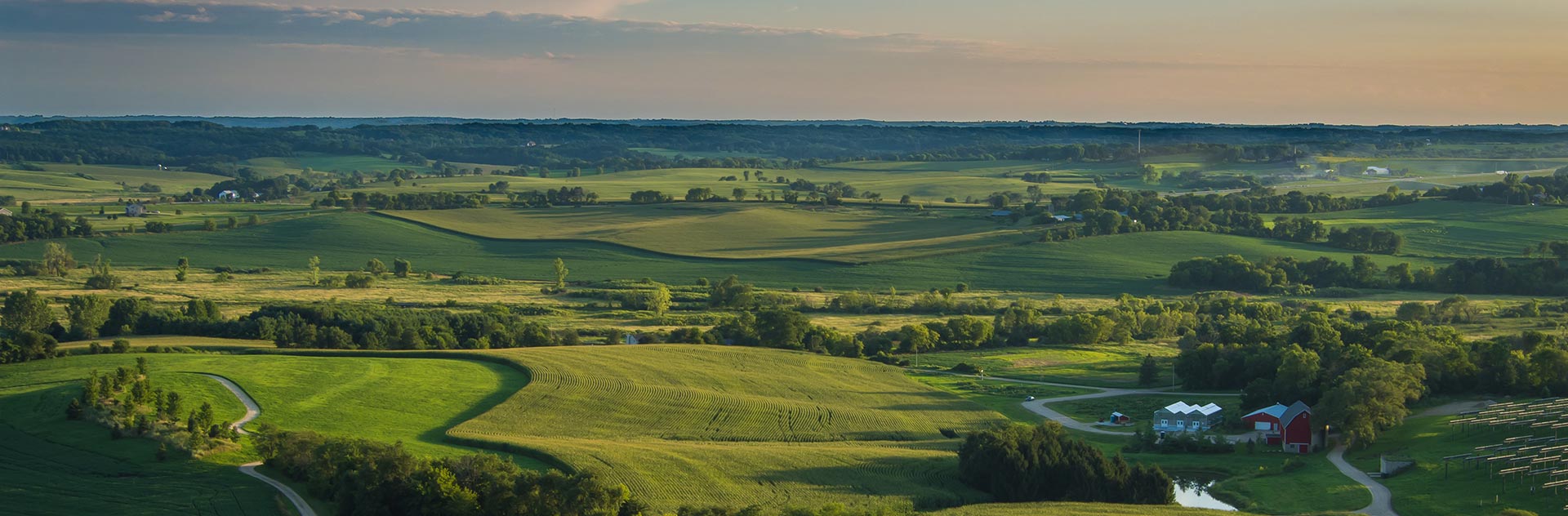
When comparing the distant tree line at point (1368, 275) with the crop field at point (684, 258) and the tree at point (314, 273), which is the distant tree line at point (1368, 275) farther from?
the tree at point (314, 273)

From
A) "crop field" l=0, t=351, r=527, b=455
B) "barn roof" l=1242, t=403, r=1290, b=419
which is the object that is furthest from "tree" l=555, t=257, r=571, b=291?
"barn roof" l=1242, t=403, r=1290, b=419

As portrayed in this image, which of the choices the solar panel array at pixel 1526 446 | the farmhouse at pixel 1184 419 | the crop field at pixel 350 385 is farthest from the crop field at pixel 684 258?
the solar panel array at pixel 1526 446

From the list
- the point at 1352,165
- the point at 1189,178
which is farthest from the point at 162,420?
the point at 1352,165

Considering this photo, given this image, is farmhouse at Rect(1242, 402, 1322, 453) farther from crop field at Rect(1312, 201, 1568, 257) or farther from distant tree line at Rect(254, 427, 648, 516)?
crop field at Rect(1312, 201, 1568, 257)

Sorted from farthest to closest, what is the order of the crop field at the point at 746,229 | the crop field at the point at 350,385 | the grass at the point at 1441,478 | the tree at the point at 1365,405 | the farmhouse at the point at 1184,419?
the crop field at the point at 746,229, the farmhouse at the point at 1184,419, the tree at the point at 1365,405, the crop field at the point at 350,385, the grass at the point at 1441,478

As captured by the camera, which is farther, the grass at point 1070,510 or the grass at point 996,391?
the grass at point 996,391
